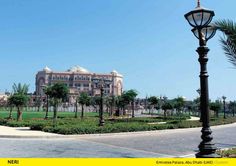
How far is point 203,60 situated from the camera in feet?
23.1

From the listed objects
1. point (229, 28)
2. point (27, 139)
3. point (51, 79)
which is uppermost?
point (51, 79)

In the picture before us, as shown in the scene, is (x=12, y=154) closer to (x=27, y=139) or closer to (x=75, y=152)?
(x=75, y=152)

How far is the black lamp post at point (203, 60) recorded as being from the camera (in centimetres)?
665

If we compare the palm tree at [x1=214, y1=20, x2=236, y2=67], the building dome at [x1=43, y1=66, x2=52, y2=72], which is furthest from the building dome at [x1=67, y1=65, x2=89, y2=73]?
the palm tree at [x1=214, y1=20, x2=236, y2=67]

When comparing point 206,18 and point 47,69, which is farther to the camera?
point 47,69

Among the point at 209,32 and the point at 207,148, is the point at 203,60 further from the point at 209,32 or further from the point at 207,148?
the point at 207,148

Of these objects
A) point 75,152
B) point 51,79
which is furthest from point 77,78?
point 75,152

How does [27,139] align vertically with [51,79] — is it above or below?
below

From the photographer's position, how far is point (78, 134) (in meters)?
18.7

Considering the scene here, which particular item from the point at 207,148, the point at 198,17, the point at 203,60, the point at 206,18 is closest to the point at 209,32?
the point at 206,18

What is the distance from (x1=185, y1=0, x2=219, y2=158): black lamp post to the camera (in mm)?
6648

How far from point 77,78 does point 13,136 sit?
134m

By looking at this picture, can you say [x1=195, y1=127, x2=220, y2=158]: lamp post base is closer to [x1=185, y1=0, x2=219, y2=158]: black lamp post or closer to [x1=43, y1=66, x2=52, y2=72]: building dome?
[x1=185, y1=0, x2=219, y2=158]: black lamp post

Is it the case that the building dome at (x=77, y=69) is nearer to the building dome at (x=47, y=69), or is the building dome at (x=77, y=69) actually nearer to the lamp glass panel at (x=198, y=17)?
the building dome at (x=47, y=69)
